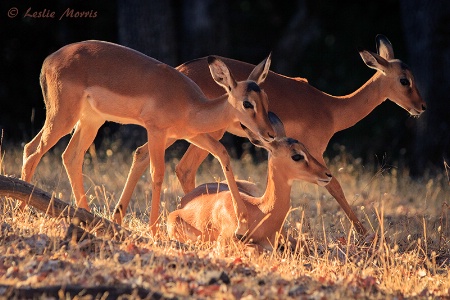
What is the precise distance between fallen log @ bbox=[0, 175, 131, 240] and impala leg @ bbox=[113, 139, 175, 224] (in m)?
0.89

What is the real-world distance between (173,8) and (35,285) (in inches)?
408

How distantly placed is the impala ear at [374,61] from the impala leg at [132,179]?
232 centimetres

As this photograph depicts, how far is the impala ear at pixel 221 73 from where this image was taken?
8117mm

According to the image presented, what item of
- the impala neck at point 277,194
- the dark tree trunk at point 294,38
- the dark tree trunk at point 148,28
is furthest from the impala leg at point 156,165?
the dark tree trunk at point 294,38

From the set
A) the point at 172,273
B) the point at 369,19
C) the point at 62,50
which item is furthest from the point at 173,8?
the point at 172,273

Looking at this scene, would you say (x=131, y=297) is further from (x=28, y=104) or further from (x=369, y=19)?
(x=369, y=19)

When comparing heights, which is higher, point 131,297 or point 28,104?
point 131,297

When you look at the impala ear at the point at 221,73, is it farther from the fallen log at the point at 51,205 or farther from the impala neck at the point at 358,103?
the impala neck at the point at 358,103

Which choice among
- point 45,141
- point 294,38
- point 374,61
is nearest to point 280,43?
point 294,38

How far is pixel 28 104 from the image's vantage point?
17.0 meters

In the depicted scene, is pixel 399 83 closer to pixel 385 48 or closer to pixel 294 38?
pixel 385 48

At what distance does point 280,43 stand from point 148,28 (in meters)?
5.65

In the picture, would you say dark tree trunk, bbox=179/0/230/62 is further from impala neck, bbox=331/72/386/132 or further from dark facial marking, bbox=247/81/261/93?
dark facial marking, bbox=247/81/261/93

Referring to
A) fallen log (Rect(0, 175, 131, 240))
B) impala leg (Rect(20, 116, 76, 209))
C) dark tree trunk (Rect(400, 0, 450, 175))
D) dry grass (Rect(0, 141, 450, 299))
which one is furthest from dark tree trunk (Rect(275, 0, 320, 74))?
fallen log (Rect(0, 175, 131, 240))
